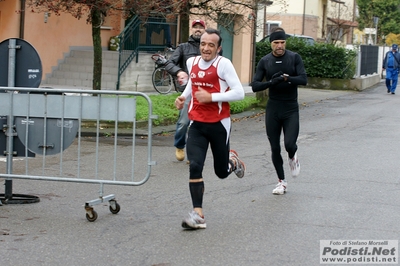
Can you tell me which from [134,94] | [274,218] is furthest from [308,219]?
[134,94]

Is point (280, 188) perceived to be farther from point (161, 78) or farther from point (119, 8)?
A: point (161, 78)

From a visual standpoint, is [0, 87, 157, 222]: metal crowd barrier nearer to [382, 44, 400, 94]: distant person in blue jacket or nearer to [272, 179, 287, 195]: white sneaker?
[272, 179, 287, 195]: white sneaker

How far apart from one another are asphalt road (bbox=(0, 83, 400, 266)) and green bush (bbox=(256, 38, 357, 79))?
17.3 m

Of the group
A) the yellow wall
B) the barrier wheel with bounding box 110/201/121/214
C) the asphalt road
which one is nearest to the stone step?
the yellow wall

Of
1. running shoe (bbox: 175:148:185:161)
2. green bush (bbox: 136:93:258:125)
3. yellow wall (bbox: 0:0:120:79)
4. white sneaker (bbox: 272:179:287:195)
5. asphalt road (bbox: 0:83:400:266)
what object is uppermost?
yellow wall (bbox: 0:0:120:79)

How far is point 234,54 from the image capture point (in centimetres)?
2923

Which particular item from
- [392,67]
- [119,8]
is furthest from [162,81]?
[392,67]

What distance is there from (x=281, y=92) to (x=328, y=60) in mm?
20877

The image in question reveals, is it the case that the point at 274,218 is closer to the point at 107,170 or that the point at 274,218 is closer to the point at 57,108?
the point at 57,108

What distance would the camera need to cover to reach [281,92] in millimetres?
8688

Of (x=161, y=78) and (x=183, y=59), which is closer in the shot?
(x=183, y=59)

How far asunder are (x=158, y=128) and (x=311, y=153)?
391cm

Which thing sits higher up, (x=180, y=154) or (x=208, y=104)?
(x=208, y=104)

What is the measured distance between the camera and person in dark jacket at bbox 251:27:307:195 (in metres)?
8.54
